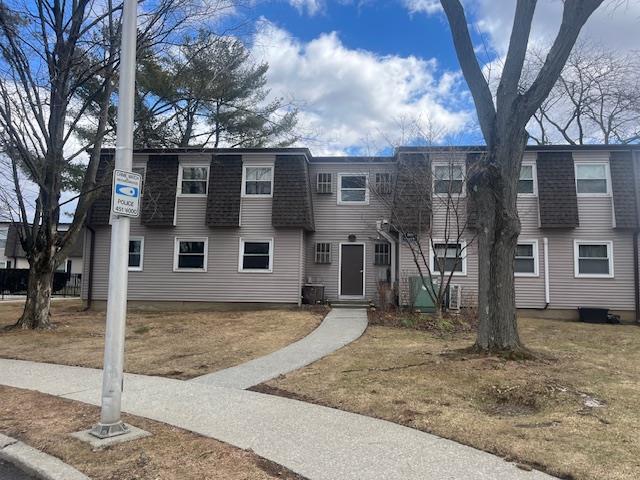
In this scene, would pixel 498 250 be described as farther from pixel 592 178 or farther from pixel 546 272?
pixel 592 178

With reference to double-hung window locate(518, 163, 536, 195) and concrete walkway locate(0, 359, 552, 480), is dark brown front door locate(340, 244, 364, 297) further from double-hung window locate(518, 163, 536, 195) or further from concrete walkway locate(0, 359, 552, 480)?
concrete walkway locate(0, 359, 552, 480)

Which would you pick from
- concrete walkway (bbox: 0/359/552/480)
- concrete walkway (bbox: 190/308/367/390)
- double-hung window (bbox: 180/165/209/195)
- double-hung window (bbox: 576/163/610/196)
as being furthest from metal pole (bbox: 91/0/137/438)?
double-hung window (bbox: 576/163/610/196)

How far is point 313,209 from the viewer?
18.5 metres

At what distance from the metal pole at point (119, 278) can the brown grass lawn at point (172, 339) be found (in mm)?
2886

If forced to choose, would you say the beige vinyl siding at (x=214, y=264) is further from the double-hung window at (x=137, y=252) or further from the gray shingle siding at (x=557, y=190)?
the gray shingle siding at (x=557, y=190)

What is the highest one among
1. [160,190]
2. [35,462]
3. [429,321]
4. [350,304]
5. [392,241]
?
[160,190]

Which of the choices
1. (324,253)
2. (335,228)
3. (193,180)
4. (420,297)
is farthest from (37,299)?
(420,297)

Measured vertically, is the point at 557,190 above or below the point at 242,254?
above

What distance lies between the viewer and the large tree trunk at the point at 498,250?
8.26 metres

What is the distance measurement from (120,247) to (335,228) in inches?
534

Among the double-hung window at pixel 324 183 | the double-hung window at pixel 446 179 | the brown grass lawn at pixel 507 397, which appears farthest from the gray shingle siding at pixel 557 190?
the double-hung window at pixel 324 183

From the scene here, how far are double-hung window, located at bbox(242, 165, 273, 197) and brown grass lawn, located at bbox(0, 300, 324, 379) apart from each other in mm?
4242

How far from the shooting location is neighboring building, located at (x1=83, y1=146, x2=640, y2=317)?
53.9ft

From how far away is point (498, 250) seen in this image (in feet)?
27.5
